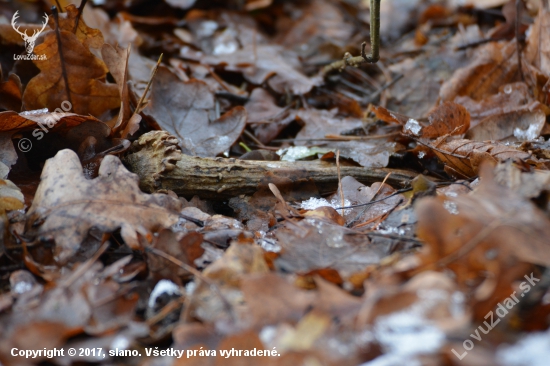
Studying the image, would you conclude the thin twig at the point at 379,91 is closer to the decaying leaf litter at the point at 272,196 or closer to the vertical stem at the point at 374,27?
the decaying leaf litter at the point at 272,196

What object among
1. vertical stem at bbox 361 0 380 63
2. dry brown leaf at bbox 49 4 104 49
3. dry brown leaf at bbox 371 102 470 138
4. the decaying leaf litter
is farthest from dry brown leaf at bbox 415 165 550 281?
dry brown leaf at bbox 49 4 104 49

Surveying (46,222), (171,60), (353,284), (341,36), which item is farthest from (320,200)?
(341,36)

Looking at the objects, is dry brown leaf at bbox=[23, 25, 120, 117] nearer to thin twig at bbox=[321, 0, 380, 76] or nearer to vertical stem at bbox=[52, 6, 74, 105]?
vertical stem at bbox=[52, 6, 74, 105]

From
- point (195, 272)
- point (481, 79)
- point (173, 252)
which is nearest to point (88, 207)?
point (173, 252)

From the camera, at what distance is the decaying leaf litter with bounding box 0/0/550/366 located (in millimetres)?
1009

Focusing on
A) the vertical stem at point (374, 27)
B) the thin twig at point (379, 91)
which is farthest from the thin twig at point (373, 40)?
the thin twig at point (379, 91)

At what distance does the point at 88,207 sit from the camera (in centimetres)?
148

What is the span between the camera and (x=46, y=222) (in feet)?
4.76

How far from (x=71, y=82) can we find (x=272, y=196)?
3.58 feet

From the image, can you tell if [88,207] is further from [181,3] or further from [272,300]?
[181,3]

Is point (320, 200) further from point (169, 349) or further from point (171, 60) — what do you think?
point (171, 60)

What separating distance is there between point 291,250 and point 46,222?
822 mm

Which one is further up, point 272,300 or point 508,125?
point 508,125

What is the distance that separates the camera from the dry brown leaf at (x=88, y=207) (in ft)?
4.68
